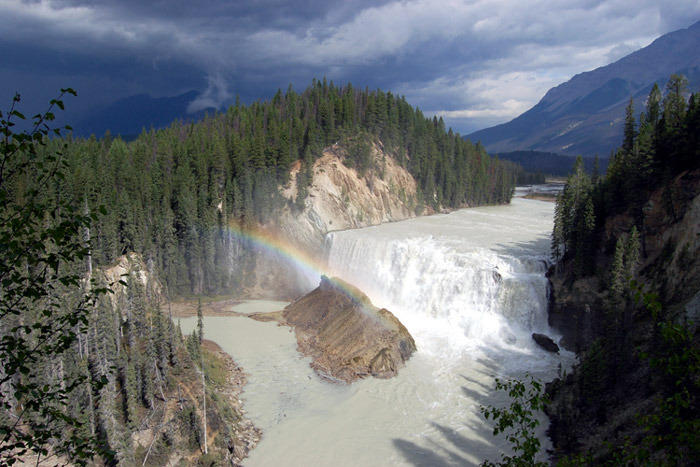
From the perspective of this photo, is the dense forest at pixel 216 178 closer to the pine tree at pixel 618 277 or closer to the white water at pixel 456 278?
the white water at pixel 456 278

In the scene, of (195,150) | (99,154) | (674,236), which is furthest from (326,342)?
(99,154)

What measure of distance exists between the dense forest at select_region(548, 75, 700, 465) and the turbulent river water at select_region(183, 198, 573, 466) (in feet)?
11.0

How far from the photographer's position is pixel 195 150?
214 ft

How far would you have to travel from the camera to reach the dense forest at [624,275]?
1917 centimetres

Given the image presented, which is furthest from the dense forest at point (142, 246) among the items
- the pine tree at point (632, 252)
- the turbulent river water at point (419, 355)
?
the pine tree at point (632, 252)

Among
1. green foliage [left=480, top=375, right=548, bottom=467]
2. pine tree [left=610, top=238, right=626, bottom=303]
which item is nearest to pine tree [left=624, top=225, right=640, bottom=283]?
pine tree [left=610, top=238, right=626, bottom=303]

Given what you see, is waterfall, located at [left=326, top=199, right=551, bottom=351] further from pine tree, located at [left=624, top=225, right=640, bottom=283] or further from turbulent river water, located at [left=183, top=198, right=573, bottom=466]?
pine tree, located at [left=624, top=225, right=640, bottom=283]

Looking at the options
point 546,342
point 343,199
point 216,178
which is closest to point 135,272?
point 216,178

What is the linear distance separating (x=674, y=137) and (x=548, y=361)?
1780 cm

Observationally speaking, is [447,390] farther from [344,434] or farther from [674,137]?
[674,137]

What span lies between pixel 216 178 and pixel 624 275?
51192 millimetres

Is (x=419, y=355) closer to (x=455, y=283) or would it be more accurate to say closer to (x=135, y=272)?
(x=455, y=283)

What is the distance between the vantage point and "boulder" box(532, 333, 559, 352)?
32812mm

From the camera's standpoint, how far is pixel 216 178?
60.4 m
